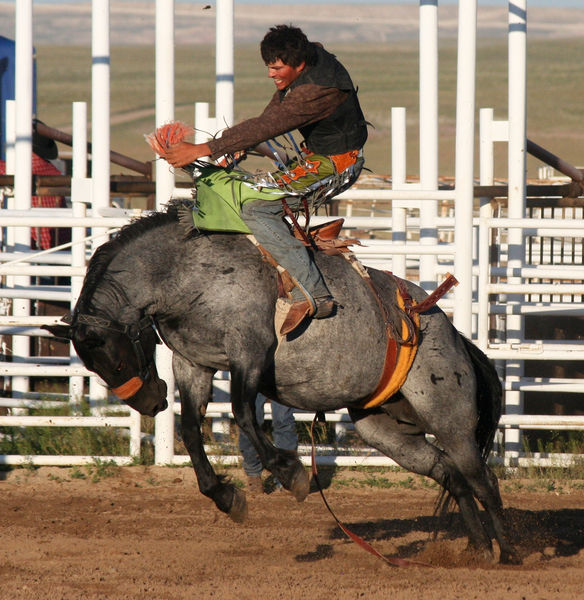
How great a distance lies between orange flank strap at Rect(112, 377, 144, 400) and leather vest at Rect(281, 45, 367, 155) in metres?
1.48

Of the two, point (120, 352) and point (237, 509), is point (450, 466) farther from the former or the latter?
point (120, 352)

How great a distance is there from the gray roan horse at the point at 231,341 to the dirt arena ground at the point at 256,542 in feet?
1.34

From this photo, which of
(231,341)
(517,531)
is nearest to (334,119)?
(231,341)

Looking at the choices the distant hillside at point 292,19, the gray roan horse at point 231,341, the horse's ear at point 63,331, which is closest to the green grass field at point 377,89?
the distant hillside at point 292,19

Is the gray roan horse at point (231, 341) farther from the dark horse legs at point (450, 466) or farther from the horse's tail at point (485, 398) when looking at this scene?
the horse's tail at point (485, 398)

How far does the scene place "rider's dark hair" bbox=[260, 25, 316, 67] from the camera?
4844 millimetres

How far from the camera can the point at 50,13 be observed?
14312cm

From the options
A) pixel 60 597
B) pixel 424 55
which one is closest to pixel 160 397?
pixel 60 597

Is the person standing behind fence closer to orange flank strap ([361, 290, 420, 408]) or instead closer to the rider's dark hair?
orange flank strap ([361, 290, 420, 408])

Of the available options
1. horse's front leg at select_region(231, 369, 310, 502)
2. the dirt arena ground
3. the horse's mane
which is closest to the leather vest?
the horse's mane

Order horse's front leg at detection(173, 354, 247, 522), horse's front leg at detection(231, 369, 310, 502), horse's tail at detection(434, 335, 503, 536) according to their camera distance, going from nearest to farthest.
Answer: horse's front leg at detection(231, 369, 310, 502) < horse's front leg at detection(173, 354, 247, 522) < horse's tail at detection(434, 335, 503, 536)

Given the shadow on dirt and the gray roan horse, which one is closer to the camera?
the gray roan horse

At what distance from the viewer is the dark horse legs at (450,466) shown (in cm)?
549

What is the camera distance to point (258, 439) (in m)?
4.84
